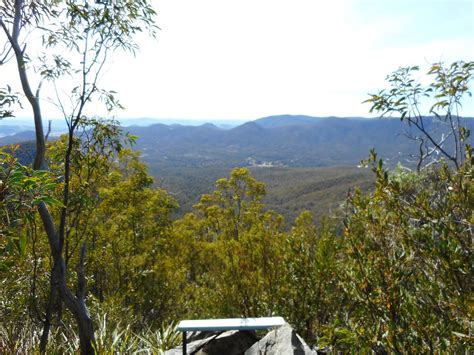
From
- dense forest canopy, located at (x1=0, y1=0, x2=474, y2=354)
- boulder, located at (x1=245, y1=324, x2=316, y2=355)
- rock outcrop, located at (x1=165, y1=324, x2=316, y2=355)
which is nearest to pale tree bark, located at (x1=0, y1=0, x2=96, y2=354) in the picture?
dense forest canopy, located at (x1=0, y1=0, x2=474, y2=354)

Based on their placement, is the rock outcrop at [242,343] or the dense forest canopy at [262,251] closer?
the dense forest canopy at [262,251]

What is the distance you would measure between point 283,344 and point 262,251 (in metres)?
3.18

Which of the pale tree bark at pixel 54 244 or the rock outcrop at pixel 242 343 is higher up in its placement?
the pale tree bark at pixel 54 244

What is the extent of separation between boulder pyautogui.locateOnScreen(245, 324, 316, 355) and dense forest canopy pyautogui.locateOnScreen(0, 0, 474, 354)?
1.55ft

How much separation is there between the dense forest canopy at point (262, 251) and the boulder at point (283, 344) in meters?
0.47

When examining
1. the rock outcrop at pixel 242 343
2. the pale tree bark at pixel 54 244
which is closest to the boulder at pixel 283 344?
the rock outcrop at pixel 242 343

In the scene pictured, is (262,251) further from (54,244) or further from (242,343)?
(54,244)

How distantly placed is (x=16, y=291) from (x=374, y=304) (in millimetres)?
6677

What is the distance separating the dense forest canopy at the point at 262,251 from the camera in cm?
298

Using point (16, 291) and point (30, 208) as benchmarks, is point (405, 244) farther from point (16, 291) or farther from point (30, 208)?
point (16, 291)

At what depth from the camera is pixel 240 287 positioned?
7.96 metres

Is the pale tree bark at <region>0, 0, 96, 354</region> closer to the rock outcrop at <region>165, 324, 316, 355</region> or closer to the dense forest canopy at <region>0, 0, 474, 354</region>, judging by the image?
the dense forest canopy at <region>0, 0, 474, 354</region>

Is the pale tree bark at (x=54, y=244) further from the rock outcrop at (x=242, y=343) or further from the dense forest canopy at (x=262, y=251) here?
the rock outcrop at (x=242, y=343)

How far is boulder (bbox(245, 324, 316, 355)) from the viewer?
185 inches
